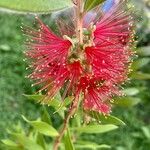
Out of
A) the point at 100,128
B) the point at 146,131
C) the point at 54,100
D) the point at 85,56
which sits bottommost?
the point at 146,131

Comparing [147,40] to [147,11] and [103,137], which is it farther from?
[147,11]

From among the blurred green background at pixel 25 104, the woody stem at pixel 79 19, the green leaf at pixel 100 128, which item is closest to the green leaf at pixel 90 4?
the woody stem at pixel 79 19

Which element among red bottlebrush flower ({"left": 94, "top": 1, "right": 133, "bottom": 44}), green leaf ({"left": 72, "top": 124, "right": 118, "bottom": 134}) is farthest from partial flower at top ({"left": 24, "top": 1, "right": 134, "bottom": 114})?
green leaf ({"left": 72, "top": 124, "right": 118, "bottom": 134})

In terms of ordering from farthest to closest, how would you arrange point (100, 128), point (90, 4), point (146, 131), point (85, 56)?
point (146, 131), point (100, 128), point (85, 56), point (90, 4)

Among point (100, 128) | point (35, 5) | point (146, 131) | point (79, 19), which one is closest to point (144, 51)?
point (100, 128)

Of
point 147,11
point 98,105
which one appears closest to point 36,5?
point 98,105

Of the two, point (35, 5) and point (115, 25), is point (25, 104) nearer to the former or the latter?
point (115, 25)

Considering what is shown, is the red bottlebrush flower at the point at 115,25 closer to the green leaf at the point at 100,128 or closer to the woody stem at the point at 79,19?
the woody stem at the point at 79,19
